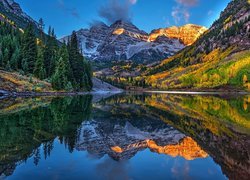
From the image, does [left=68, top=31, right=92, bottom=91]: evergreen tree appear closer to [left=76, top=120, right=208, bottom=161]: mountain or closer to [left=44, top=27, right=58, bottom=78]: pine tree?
[left=44, top=27, right=58, bottom=78]: pine tree

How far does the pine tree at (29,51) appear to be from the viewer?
124 meters

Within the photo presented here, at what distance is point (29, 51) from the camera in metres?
127

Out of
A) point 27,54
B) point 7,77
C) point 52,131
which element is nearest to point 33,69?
point 27,54

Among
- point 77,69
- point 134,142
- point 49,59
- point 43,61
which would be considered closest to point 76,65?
point 77,69

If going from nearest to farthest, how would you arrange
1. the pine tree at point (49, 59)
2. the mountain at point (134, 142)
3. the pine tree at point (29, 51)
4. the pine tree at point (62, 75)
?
the mountain at point (134, 142) → the pine tree at point (62, 75) → the pine tree at point (29, 51) → the pine tree at point (49, 59)

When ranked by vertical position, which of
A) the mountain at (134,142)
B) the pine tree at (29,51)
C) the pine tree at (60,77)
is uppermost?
the pine tree at (29,51)

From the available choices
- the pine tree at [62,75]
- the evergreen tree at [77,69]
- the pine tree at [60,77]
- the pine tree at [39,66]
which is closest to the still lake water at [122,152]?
the pine tree at [60,77]

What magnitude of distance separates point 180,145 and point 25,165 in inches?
442

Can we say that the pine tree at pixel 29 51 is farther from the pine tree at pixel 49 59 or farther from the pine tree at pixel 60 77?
the pine tree at pixel 60 77

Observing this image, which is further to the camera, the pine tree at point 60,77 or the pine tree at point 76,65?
the pine tree at point 76,65

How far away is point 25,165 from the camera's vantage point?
1558 cm

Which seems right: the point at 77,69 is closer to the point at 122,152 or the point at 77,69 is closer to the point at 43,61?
the point at 43,61

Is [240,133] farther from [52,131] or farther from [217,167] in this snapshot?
[52,131]

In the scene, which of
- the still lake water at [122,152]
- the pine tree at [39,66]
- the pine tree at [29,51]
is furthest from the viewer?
the pine tree at [29,51]
